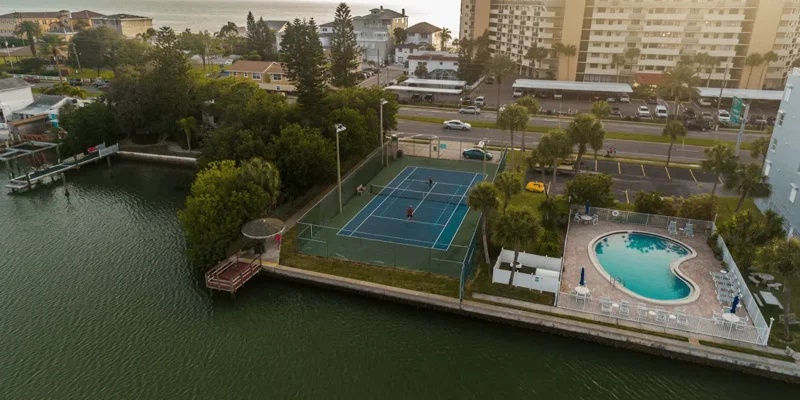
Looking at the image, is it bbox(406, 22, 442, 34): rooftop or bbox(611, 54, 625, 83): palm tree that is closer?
bbox(611, 54, 625, 83): palm tree

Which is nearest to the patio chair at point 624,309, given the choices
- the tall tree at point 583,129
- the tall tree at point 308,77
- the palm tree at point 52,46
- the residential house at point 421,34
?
the tall tree at point 583,129

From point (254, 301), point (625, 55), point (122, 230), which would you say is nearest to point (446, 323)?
point (254, 301)

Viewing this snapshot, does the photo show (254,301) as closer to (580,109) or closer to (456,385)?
(456,385)

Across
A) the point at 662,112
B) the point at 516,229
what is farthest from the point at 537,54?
the point at 516,229

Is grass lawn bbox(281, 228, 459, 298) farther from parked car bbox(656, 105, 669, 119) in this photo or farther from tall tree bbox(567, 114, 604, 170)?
parked car bbox(656, 105, 669, 119)

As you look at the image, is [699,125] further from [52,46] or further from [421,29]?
[52,46]

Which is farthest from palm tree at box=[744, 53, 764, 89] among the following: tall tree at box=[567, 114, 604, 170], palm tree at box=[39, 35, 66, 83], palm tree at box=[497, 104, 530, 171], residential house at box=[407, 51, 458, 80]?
palm tree at box=[39, 35, 66, 83]
